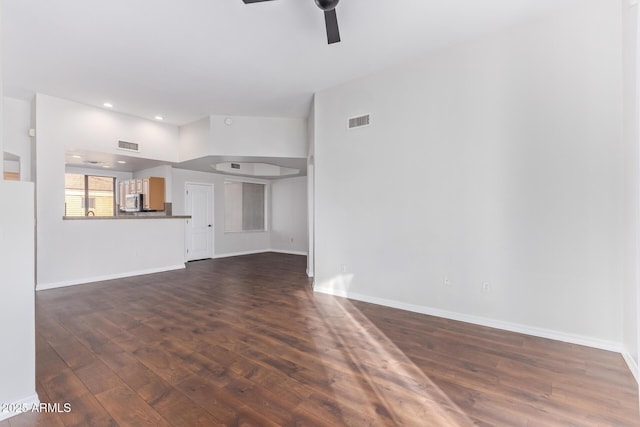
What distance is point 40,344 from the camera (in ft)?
9.07

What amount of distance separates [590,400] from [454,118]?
2751 mm

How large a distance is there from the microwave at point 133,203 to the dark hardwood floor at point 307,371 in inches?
111

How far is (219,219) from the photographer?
26.9ft

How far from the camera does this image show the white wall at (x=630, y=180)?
2.28m

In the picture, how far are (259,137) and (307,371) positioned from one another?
181 inches

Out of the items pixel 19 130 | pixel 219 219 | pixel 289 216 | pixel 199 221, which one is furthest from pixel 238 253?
pixel 19 130

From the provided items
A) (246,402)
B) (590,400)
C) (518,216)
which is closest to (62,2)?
(246,402)

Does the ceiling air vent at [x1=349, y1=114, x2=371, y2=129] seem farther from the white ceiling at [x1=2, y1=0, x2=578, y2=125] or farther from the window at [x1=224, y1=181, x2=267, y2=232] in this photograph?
the window at [x1=224, y1=181, x2=267, y2=232]

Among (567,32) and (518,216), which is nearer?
(567,32)

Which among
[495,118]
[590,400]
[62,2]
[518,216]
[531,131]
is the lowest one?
[590,400]

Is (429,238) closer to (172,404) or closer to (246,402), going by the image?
(246,402)

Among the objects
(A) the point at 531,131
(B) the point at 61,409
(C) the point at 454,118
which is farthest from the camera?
(C) the point at 454,118

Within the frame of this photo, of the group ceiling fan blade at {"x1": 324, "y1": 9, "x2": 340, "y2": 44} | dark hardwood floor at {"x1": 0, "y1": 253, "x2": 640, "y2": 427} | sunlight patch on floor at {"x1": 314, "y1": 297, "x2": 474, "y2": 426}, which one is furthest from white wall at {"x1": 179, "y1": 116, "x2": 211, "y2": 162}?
sunlight patch on floor at {"x1": 314, "y1": 297, "x2": 474, "y2": 426}

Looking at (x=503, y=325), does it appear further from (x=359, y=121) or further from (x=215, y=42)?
(x=215, y=42)
